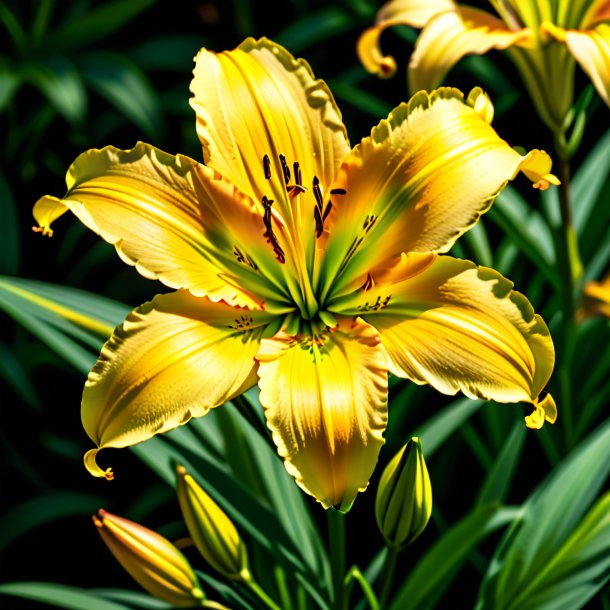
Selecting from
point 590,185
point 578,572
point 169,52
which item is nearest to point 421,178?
point 578,572

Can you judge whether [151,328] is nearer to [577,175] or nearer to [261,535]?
[261,535]

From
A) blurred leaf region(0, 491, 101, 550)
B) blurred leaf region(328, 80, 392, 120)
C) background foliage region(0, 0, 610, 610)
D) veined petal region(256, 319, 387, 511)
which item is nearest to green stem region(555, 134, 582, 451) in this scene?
background foliage region(0, 0, 610, 610)

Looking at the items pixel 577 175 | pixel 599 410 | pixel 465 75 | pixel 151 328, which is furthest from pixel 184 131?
pixel 151 328

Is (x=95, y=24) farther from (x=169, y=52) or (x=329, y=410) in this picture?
(x=329, y=410)

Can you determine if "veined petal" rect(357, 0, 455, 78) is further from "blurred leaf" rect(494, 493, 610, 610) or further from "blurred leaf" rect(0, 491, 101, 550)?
"blurred leaf" rect(0, 491, 101, 550)

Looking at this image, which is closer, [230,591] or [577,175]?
[230,591]

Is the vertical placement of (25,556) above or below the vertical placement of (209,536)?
below
